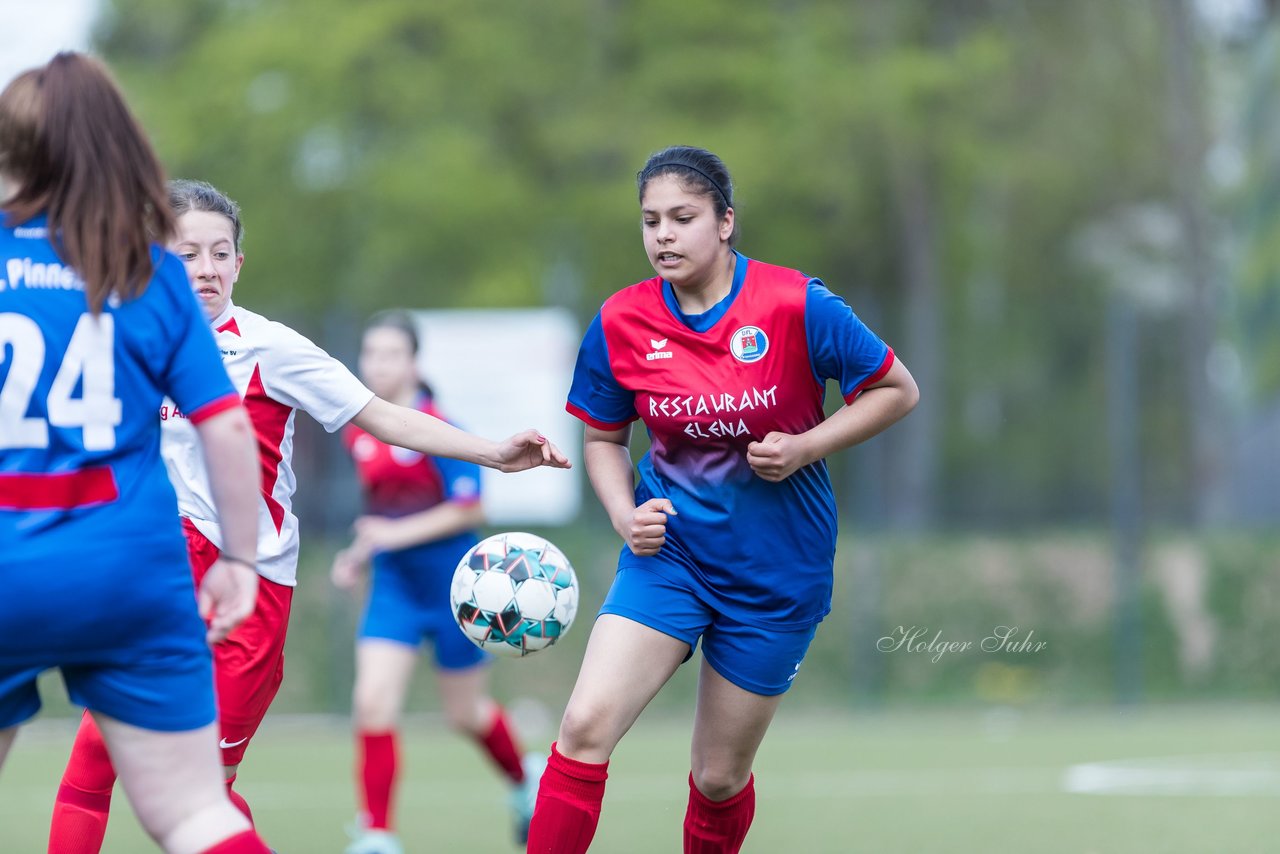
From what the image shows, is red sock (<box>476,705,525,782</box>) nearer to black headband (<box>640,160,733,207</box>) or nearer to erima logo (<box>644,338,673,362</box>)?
erima logo (<box>644,338,673,362</box>)

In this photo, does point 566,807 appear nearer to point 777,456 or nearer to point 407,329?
point 777,456

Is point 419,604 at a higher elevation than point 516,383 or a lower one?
lower

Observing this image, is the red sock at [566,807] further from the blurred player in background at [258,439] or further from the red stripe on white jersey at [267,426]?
the red stripe on white jersey at [267,426]

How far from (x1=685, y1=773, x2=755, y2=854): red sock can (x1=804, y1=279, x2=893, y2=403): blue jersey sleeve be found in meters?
1.17

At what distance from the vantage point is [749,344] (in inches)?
181

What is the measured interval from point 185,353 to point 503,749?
14.3 ft

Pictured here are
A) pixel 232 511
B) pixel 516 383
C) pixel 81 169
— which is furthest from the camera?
pixel 516 383

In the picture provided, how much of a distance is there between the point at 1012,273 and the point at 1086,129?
2457 millimetres

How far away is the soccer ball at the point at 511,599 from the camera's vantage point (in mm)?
4984

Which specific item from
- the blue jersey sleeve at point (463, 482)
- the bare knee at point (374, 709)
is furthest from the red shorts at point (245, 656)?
the blue jersey sleeve at point (463, 482)

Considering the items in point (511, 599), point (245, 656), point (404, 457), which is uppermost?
point (404, 457)

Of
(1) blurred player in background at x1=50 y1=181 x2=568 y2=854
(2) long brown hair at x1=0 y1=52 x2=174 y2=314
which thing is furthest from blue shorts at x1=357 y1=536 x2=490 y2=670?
(2) long brown hair at x1=0 y1=52 x2=174 y2=314

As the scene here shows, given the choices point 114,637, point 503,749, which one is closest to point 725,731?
point 114,637

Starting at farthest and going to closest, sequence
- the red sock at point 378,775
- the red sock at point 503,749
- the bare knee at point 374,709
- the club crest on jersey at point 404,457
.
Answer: the club crest on jersey at point 404,457 < the red sock at point 503,749 < the bare knee at point 374,709 < the red sock at point 378,775
